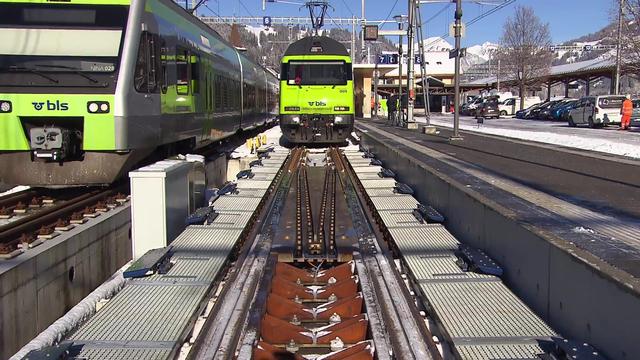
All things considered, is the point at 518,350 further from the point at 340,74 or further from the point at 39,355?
the point at 340,74

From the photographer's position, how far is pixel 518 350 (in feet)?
13.6

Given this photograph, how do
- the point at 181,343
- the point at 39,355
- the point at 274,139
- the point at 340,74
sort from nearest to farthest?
the point at 39,355, the point at 181,343, the point at 340,74, the point at 274,139

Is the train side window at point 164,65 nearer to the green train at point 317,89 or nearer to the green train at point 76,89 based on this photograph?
the green train at point 76,89

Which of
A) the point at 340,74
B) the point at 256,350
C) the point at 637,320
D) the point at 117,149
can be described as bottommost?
the point at 256,350

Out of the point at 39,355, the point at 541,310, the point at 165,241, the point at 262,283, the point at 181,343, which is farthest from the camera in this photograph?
the point at 165,241

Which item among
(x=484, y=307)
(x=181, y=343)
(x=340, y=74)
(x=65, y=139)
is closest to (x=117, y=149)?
(x=65, y=139)

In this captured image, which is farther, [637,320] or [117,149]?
[117,149]

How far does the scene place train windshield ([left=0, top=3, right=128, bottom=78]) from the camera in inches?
337

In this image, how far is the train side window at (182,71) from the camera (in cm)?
1138

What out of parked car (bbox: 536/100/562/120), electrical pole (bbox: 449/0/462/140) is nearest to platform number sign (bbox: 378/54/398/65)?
parked car (bbox: 536/100/562/120)

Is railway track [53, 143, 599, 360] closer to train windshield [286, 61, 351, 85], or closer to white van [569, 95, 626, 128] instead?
train windshield [286, 61, 351, 85]

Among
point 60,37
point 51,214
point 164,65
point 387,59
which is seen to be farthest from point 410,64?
point 387,59

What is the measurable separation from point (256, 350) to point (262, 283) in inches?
62.9

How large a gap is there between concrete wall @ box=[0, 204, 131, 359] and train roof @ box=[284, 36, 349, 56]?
12.2m
